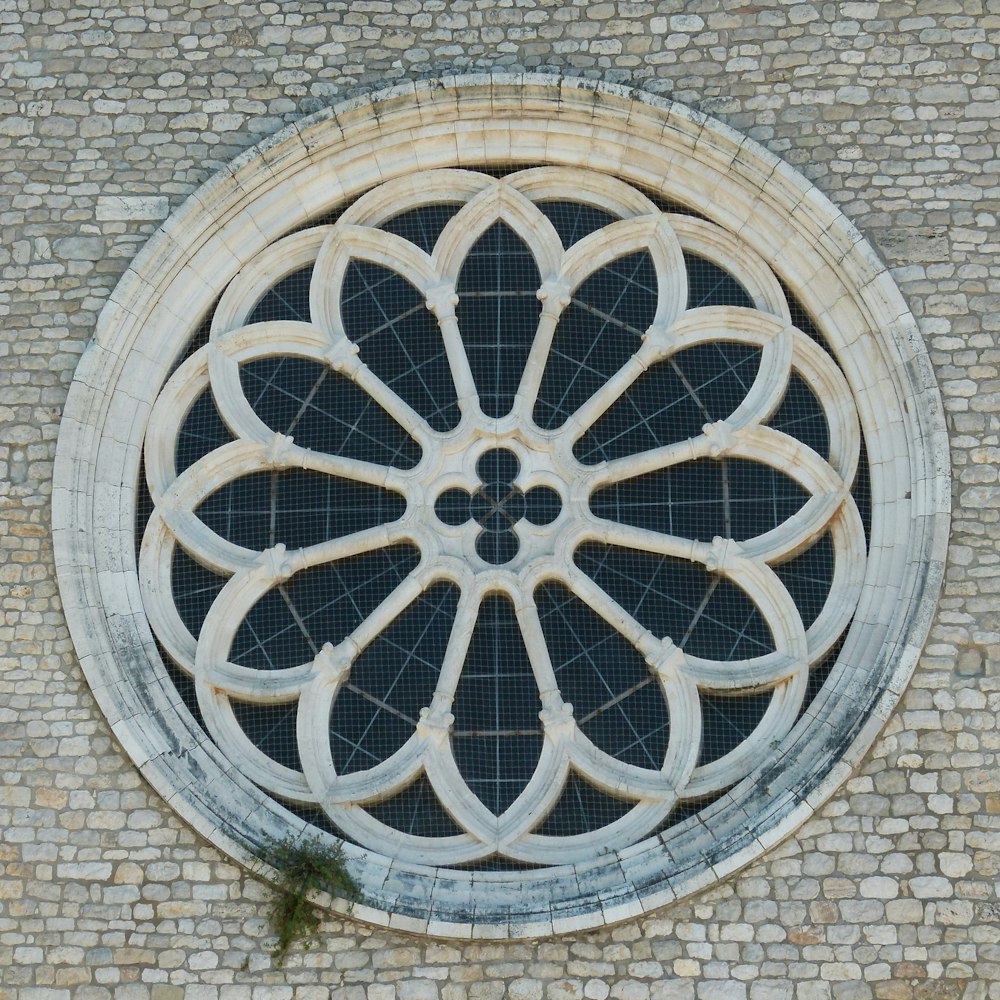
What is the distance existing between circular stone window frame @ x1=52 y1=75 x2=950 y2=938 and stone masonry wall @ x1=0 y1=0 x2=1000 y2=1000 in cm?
14

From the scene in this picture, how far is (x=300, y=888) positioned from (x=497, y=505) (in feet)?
8.36

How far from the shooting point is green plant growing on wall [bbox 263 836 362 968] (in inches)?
457

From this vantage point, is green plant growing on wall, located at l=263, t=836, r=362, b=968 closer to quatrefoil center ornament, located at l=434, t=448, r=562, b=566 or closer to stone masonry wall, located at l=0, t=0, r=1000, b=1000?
stone masonry wall, located at l=0, t=0, r=1000, b=1000

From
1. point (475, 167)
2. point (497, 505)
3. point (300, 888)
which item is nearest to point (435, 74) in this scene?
point (475, 167)

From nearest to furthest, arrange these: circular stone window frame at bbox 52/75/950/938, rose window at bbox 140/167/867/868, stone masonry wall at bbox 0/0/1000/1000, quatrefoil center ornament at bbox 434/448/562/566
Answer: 1. stone masonry wall at bbox 0/0/1000/1000
2. circular stone window frame at bbox 52/75/950/938
3. rose window at bbox 140/167/867/868
4. quatrefoil center ornament at bbox 434/448/562/566

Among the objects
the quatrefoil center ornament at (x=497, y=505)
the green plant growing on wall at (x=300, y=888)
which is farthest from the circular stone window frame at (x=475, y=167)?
the quatrefoil center ornament at (x=497, y=505)

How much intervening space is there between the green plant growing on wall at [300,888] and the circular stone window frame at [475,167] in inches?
4.1

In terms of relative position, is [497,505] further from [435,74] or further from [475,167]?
[435,74]

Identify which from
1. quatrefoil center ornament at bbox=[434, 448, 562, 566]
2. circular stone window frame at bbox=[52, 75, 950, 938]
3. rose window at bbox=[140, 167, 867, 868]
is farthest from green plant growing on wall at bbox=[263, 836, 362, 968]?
quatrefoil center ornament at bbox=[434, 448, 562, 566]

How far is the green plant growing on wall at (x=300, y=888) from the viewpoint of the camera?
11.6 metres

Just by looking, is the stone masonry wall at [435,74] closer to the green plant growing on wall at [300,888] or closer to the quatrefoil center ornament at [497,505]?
the green plant growing on wall at [300,888]

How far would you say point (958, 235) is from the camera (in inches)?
501

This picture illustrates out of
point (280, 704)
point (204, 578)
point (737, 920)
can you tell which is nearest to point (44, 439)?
point (204, 578)

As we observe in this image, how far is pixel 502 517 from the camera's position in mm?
12727
